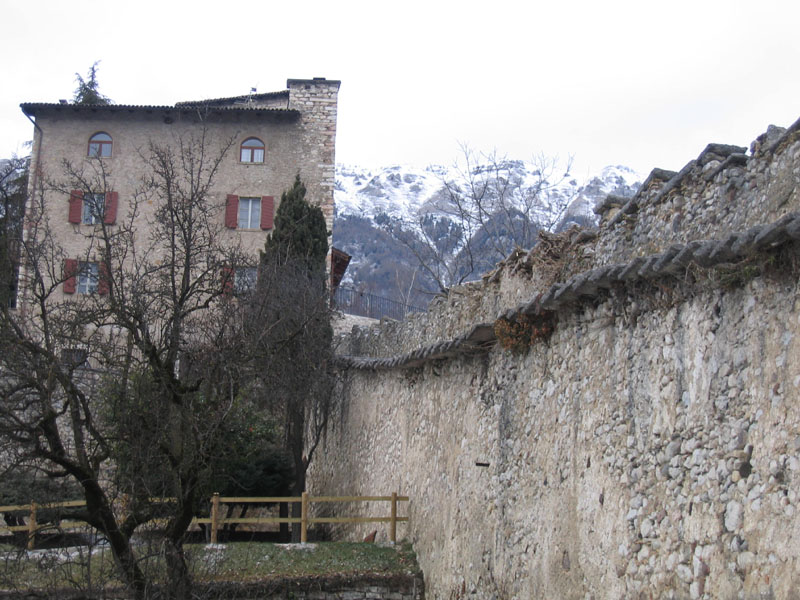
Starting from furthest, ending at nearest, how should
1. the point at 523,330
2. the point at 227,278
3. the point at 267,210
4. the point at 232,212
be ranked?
the point at 267,210
the point at 232,212
the point at 227,278
the point at 523,330

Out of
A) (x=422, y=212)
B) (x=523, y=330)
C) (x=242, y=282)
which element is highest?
(x=422, y=212)

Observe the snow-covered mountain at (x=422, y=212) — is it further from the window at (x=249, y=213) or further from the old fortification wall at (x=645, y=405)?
the old fortification wall at (x=645, y=405)

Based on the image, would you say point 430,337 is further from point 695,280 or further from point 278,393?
point 695,280

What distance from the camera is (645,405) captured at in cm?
539

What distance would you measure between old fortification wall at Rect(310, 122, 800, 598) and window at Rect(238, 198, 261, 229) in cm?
1675

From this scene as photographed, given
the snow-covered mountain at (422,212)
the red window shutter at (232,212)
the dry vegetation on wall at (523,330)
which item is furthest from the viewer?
the snow-covered mountain at (422,212)

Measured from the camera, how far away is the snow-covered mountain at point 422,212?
33219 millimetres

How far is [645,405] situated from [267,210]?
21.3 meters

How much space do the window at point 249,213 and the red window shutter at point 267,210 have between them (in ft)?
1.08

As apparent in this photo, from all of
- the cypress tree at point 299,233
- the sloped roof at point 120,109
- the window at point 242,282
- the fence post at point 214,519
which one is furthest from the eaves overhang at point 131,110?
the fence post at point 214,519

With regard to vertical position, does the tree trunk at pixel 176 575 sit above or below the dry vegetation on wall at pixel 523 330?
below

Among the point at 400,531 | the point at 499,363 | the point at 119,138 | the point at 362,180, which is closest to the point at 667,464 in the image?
the point at 499,363

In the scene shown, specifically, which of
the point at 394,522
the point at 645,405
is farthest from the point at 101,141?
the point at 645,405

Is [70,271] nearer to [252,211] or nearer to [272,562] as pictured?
[272,562]
